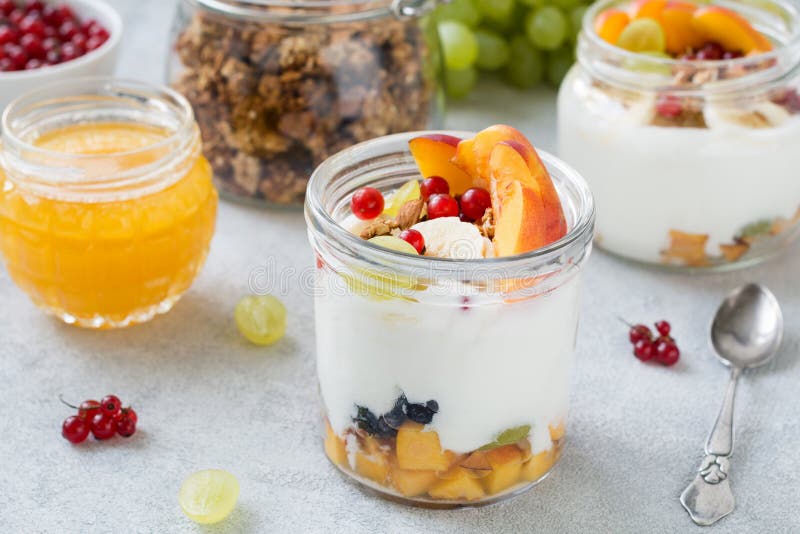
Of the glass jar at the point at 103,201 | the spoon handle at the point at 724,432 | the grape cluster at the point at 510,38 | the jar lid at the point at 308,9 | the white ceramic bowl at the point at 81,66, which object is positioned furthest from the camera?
the grape cluster at the point at 510,38

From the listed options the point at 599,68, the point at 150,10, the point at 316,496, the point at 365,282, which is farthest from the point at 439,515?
the point at 150,10

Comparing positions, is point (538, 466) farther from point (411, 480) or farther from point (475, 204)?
point (475, 204)

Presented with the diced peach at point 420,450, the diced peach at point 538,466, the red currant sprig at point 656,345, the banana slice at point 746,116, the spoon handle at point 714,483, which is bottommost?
the red currant sprig at point 656,345

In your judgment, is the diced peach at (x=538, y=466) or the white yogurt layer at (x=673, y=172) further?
the white yogurt layer at (x=673, y=172)

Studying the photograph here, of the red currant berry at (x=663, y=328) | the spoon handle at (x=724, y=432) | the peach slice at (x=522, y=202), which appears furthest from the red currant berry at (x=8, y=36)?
the spoon handle at (x=724, y=432)

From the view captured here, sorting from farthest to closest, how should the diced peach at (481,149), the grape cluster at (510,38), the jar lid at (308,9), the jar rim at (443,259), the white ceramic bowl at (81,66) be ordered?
the grape cluster at (510,38) → the white ceramic bowl at (81,66) → the jar lid at (308,9) → the diced peach at (481,149) → the jar rim at (443,259)

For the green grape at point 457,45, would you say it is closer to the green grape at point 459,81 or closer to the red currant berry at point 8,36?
the green grape at point 459,81

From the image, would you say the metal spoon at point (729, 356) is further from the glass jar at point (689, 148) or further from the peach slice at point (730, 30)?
the peach slice at point (730, 30)

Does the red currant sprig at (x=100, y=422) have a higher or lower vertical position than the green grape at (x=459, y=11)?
lower
